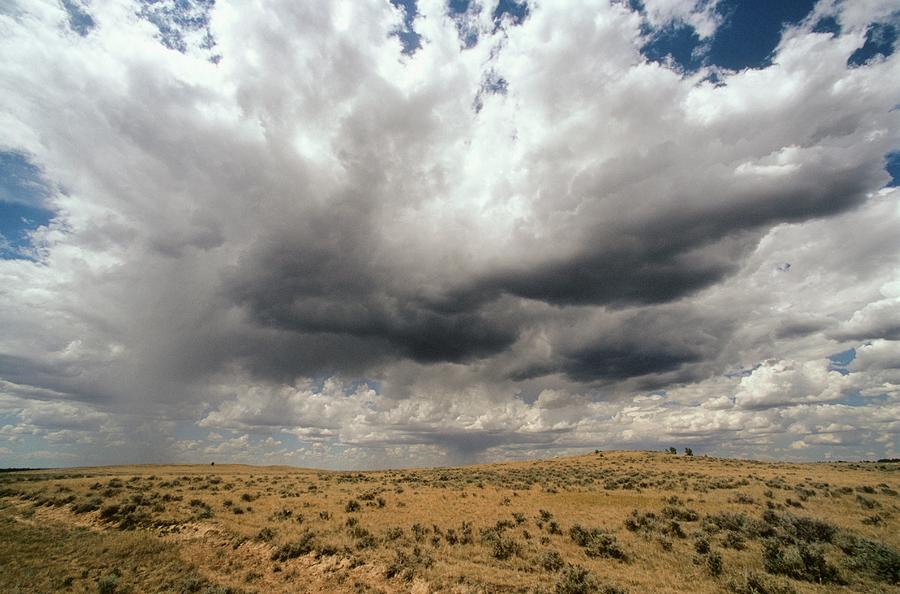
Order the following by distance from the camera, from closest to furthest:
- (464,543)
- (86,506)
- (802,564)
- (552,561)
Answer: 1. (802,564)
2. (552,561)
3. (464,543)
4. (86,506)

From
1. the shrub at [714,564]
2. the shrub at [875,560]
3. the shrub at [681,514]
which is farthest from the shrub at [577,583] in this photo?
the shrub at [681,514]

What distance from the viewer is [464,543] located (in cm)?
2445

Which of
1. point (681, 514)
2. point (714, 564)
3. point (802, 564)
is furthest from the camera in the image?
point (681, 514)

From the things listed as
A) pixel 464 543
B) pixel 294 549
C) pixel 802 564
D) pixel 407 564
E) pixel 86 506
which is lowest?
pixel 464 543

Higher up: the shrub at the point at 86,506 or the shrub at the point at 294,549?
the shrub at the point at 86,506

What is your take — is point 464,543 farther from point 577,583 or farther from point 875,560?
point 875,560

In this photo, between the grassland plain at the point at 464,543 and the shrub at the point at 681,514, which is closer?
the grassland plain at the point at 464,543

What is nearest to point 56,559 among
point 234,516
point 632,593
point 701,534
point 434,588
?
point 234,516

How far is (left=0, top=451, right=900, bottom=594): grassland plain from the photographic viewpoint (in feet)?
57.9

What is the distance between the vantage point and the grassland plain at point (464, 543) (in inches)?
695

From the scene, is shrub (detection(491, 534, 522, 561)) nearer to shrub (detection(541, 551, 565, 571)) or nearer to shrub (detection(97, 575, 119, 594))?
shrub (detection(541, 551, 565, 571))

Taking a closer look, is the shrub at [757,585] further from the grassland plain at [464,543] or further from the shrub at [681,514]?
the shrub at [681,514]

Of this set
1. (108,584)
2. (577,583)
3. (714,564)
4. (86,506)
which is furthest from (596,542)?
(86,506)

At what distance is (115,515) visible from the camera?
3212cm
